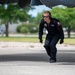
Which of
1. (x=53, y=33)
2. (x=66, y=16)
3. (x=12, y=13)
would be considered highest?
(x=53, y=33)

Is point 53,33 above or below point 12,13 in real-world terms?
above

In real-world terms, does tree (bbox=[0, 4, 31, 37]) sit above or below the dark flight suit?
below

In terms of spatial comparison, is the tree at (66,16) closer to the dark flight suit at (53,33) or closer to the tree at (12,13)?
the tree at (12,13)

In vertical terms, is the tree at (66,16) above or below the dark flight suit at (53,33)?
below

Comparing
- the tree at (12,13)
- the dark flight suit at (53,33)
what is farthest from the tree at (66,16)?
the dark flight suit at (53,33)

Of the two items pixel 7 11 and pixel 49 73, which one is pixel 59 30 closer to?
pixel 49 73

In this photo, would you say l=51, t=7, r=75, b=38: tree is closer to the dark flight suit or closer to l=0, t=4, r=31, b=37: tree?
l=0, t=4, r=31, b=37: tree

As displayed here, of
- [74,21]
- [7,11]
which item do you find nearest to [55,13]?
[74,21]

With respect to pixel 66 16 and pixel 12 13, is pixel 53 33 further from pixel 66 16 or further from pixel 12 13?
pixel 66 16

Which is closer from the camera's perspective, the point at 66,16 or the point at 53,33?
the point at 53,33

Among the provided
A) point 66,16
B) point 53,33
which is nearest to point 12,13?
point 66,16

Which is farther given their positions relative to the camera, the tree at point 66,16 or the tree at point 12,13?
the tree at point 66,16

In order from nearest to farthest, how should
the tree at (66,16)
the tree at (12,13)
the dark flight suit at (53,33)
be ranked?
the dark flight suit at (53,33), the tree at (12,13), the tree at (66,16)

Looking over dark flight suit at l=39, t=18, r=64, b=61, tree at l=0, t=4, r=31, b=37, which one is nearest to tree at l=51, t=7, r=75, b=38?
tree at l=0, t=4, r=31, b=37
